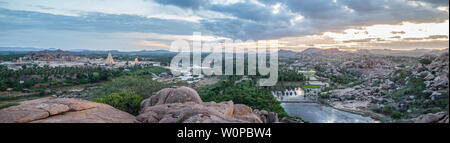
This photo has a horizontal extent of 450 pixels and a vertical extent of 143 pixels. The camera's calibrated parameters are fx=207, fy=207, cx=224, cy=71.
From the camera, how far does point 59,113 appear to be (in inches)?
→ 319

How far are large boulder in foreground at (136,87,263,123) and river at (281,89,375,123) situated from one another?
12.8 m

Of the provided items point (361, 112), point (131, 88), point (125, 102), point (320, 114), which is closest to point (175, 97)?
point (125, 102)

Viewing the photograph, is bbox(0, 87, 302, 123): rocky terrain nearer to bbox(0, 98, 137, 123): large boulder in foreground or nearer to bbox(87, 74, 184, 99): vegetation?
bbox(0, 98, 137, 123): large boulder in foreground

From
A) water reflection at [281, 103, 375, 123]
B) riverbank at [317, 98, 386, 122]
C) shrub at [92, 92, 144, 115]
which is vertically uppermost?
shrub at [92, 92, 144, 115]

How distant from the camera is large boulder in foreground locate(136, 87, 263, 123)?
6953 millimetres

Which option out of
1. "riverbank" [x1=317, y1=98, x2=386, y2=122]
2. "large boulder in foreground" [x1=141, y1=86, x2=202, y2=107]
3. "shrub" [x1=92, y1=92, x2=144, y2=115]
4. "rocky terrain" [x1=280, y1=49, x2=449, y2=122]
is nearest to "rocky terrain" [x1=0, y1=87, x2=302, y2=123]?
"large boulder in foreground" [x1=141, y1=86, x2=202, y2=107]

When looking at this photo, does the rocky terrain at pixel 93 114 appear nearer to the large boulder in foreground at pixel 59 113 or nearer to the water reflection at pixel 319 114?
the large boulder in foreground at pixel 59 113

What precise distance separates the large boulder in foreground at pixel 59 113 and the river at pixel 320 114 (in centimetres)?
1901

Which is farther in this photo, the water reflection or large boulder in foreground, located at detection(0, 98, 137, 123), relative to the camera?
the water reflection
